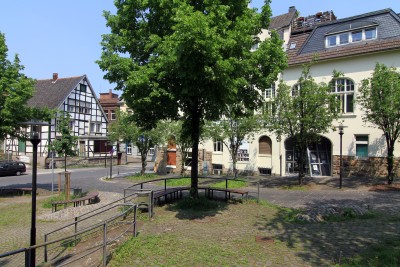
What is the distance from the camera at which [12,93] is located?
1580 cm

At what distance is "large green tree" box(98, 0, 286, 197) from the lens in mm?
8461

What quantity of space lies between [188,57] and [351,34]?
1946 centimetres

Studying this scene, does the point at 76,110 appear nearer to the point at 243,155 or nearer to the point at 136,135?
the point at 136,135

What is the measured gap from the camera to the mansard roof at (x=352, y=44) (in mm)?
21594

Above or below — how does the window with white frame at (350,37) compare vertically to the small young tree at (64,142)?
above

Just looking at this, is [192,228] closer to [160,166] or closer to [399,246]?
[399,246]

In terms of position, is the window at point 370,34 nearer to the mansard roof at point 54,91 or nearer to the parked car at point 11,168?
the parked car at point 11,168

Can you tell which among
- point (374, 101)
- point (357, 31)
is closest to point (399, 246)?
point (374, 101)

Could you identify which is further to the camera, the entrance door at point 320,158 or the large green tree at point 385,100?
the entrance door at point 320,158

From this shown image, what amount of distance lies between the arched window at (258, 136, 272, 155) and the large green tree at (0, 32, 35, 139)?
54.6ft

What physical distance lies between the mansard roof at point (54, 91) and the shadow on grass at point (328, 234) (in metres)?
34.9

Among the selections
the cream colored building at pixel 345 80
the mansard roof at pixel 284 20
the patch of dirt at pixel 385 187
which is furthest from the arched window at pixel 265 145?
the mansard roof at pixel 284 20

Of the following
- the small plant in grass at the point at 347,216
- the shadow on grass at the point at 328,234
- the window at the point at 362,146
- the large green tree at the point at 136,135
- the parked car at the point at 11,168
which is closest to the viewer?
the shadow on grass at the point at 328,234

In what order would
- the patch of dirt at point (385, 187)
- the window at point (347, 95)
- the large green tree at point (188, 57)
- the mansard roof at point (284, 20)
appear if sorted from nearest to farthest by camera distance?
1. the large green tree at point (188, 57)
2. the patch of dirt at point (385, 187)
3. the window at point (347, 95)
4. the mansard roof at point (284, 20)
